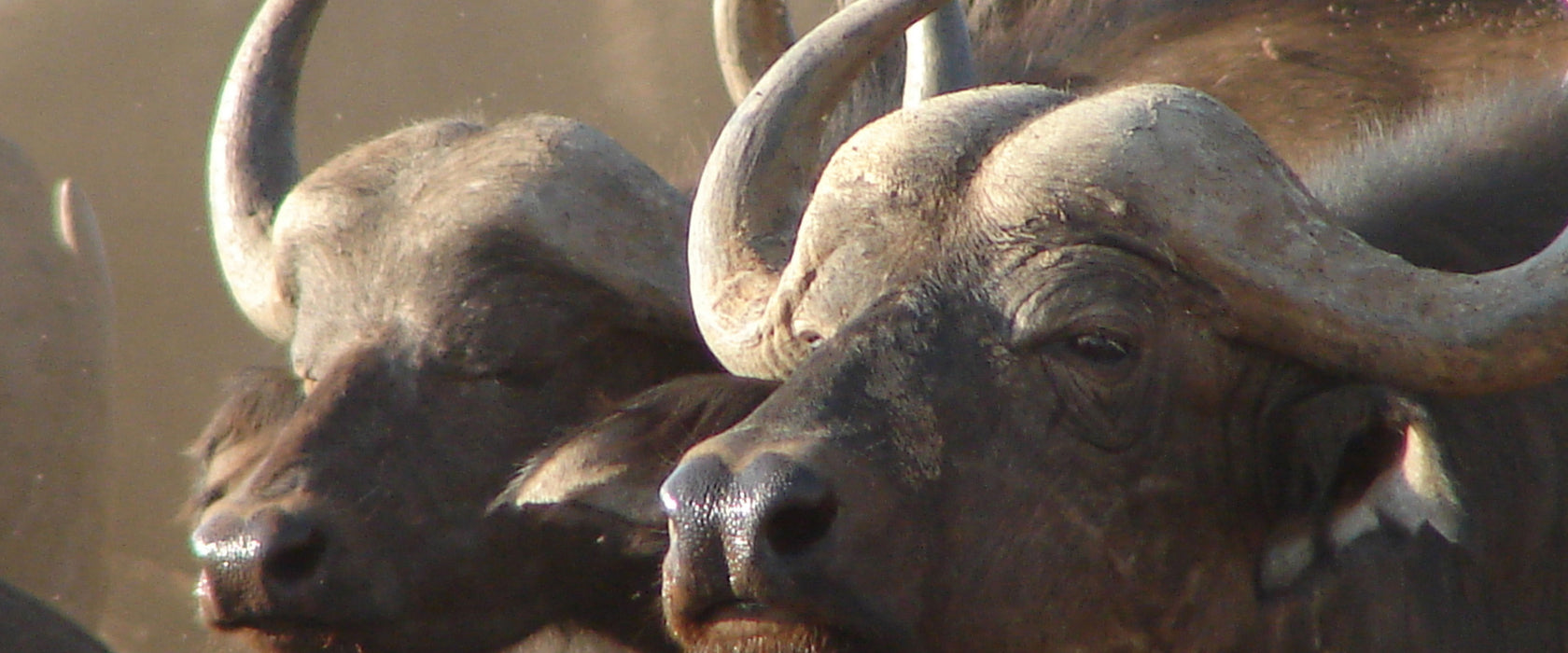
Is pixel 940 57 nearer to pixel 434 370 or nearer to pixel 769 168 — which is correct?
pixel 769 168

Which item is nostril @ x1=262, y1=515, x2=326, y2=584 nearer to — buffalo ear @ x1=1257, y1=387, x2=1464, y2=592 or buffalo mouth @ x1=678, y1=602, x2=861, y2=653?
buffalo mouth @ x1=678, y1=602, x2=861, y2=653

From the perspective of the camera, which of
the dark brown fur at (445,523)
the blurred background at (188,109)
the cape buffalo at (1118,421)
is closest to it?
the cape buffalo at (1118,421)

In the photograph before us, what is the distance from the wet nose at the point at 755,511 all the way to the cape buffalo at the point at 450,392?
0.88 meters

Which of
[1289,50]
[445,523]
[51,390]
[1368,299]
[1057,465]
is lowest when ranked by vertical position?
[51,390]

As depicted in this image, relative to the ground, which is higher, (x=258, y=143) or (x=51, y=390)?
(x=258, y=143)

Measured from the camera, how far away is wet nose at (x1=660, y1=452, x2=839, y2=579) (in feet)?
7.21

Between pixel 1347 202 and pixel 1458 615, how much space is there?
0.69 meters

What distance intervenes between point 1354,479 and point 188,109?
6549 millimetres

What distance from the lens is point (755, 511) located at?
2.20 m

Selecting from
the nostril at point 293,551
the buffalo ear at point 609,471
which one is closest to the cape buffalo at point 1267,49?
the buffalo ear at point 609,471

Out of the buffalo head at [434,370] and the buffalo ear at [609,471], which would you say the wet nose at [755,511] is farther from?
the buffalo head at [434,370]

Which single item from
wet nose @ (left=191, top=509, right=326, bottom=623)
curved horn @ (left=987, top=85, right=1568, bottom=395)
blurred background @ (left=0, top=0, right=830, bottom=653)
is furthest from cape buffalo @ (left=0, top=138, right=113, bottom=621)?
curved horn @ (left=987, top=85, right=1568, bottom=395)

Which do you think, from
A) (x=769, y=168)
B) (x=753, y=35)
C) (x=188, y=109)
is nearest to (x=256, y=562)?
(x=769, y=168)

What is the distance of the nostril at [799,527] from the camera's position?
222 cm
